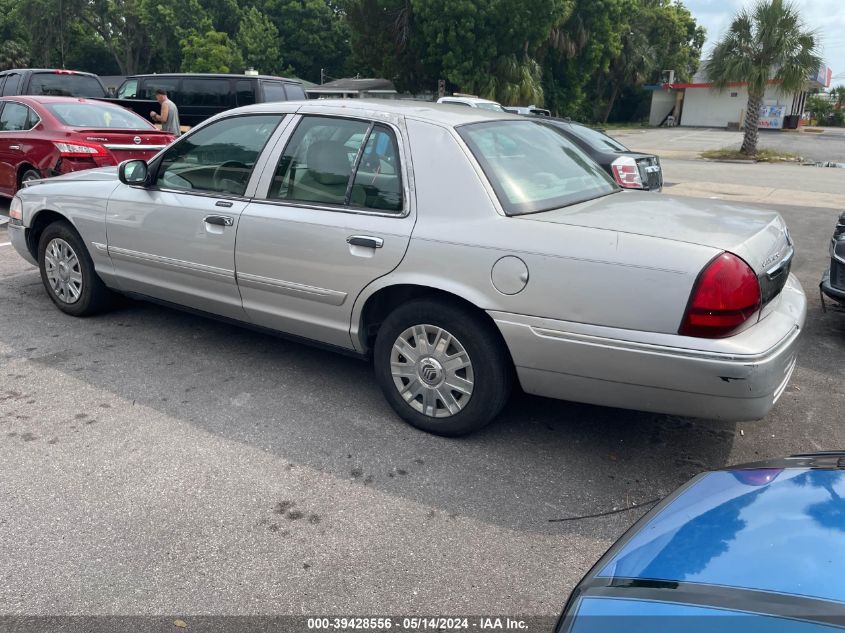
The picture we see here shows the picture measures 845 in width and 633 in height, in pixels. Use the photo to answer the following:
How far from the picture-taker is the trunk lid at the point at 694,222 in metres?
3.17

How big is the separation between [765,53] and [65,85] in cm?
1969

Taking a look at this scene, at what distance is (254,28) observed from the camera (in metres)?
45.0

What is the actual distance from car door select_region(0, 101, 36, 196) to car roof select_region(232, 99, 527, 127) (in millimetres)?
6218

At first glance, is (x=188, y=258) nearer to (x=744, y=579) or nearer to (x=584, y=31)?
(x=744, y=579)

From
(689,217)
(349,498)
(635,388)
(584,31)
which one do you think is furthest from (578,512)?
(584,31)

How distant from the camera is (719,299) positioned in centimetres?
298

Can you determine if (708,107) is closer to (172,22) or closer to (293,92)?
(172,22)

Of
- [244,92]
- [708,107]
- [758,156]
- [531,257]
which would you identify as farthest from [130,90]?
[708,107]

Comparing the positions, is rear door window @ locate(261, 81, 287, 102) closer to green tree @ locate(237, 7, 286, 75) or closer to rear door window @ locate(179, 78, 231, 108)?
rear door window @ locate(179, 78, 231, 108)

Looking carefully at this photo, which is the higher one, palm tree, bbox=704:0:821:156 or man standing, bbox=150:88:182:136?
palm tree, bbox=704:0:821:156

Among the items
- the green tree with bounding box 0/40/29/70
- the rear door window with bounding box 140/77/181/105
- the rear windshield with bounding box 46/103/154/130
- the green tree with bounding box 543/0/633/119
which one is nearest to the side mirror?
the rear windshield with bounding box 46/103/154/130

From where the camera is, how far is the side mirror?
188 inches

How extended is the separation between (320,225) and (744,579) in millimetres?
2863

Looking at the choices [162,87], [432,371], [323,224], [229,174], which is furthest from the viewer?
[162,87]
